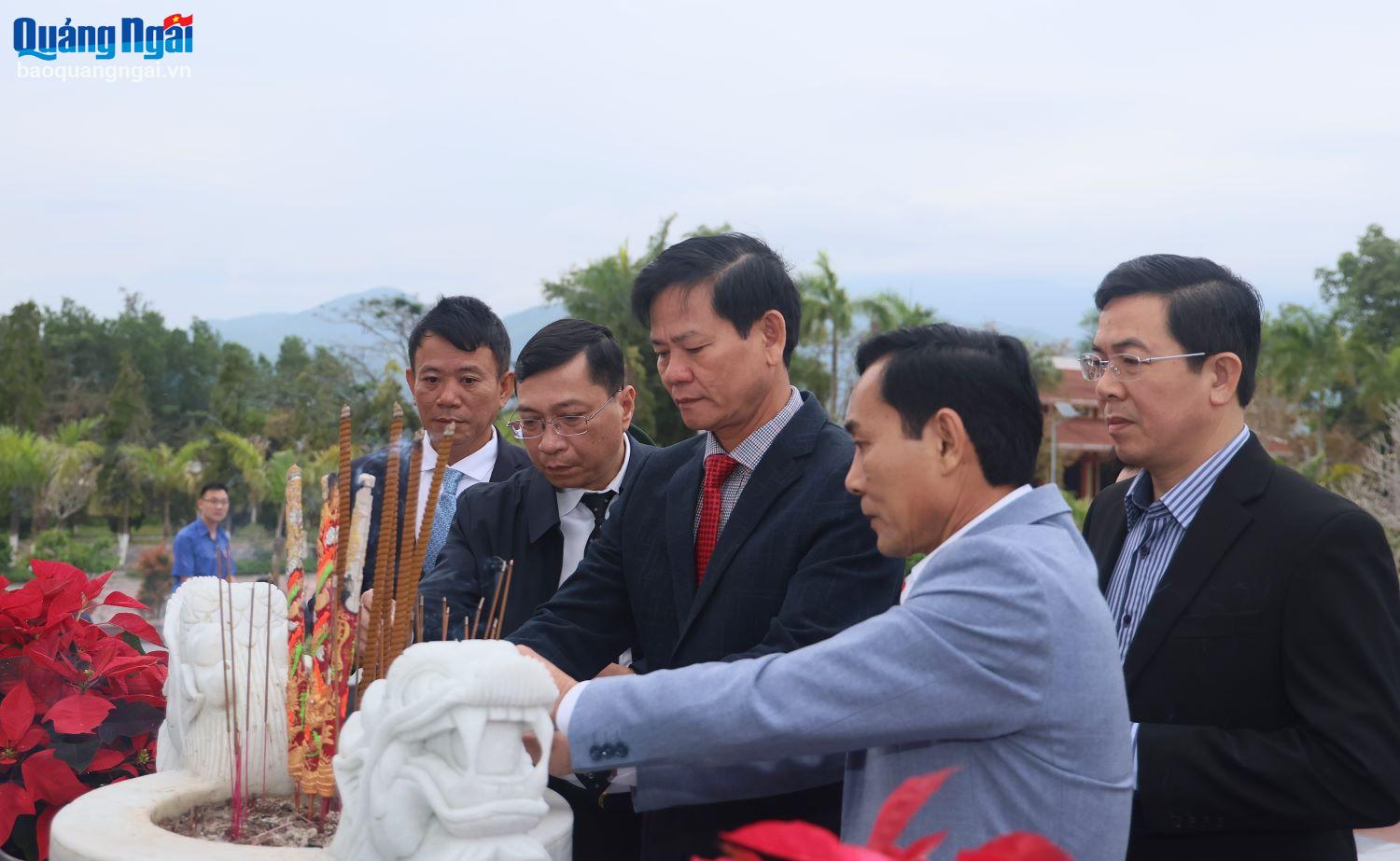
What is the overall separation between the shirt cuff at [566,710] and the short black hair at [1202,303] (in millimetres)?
1369

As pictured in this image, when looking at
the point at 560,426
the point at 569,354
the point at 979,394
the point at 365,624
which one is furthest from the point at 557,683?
the point at 569,354

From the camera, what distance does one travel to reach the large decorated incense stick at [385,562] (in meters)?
2.04

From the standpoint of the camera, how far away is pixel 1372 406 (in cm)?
2725

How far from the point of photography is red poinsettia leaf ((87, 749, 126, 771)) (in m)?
3.06

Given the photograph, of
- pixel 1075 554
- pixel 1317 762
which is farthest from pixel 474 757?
pixel 1317 762

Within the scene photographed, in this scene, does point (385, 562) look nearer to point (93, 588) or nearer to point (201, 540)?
point (93, 588)

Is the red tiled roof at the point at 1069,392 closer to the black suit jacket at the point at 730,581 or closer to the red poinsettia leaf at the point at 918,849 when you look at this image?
the black suit jacket at the point at 730,581

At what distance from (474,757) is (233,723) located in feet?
3.12

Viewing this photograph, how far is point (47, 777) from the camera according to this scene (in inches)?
117

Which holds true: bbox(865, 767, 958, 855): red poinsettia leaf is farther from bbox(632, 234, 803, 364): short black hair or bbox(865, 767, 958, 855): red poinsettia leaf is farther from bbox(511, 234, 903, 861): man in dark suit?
bbox(632, 234, 803, 364): short black hair

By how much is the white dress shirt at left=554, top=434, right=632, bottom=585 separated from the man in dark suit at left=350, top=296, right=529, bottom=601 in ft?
1.91

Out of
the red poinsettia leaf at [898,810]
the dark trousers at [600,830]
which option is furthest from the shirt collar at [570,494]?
the red poinsettia leaf at [898,810]

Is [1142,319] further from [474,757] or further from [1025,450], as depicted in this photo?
[474,757]

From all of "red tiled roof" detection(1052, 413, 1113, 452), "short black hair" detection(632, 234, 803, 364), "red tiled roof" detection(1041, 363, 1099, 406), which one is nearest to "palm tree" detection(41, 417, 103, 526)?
"red tiled roof" detection(1041, 363, 1099, 406)
